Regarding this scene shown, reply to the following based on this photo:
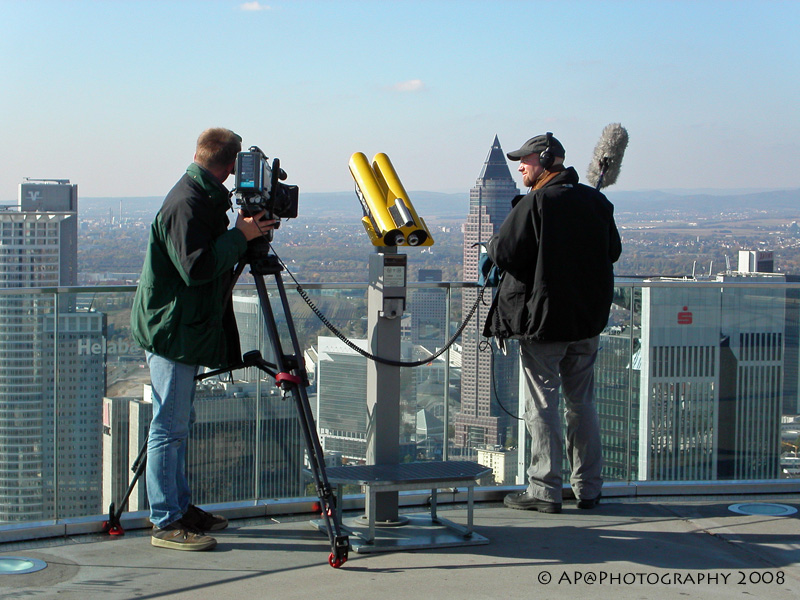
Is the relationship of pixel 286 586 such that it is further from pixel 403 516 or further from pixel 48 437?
pixel 48 437

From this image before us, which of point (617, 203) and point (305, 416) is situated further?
point (617, 203)

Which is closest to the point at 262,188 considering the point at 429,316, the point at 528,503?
the point at 429,316

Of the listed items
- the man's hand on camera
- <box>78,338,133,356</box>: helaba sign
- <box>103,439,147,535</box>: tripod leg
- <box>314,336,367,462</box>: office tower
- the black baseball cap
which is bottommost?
<box>103,439,147,535</box>: tripod leg

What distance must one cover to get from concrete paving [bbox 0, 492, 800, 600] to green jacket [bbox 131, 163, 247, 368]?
927 millimetres

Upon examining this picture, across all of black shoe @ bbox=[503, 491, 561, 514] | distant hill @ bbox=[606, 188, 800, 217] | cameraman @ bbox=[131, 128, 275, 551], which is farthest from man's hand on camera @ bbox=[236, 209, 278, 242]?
distant hill @ bbox=[606, 188, 800, 217]

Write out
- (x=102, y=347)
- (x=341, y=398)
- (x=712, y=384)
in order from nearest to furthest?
(x=102, y=347) < (x=341, y=398) < (x=712, y=384)

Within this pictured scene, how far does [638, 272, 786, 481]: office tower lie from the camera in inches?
211

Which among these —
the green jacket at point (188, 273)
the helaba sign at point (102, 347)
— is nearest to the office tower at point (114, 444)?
the helaba sign at point (102, 347)

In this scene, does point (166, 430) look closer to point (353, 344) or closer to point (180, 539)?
point (180, 539)

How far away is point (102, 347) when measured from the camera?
4.38 m

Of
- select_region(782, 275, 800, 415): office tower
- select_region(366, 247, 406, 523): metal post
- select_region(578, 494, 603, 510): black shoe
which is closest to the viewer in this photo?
select_region(366, 247, 406, 523): metal post

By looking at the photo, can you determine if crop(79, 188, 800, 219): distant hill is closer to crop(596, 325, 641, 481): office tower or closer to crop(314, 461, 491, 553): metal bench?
crop(596, 325, 641, 481): office tower

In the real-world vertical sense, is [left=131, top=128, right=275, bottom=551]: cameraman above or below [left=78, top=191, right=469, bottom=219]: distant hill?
below

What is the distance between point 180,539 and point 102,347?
3.51 feet
